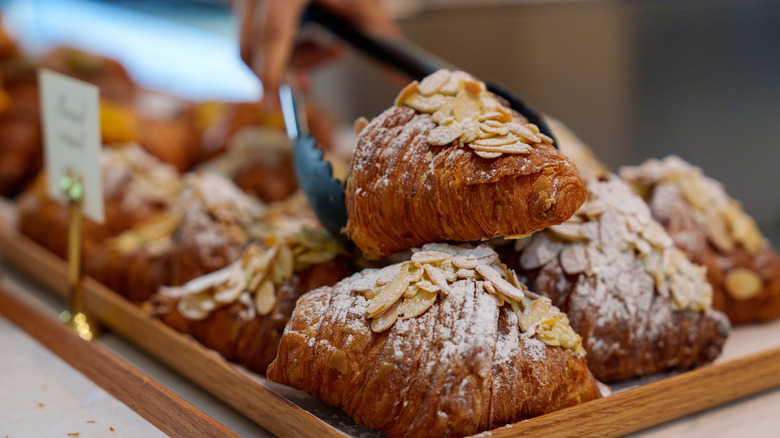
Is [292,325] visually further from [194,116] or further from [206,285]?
[194,116]

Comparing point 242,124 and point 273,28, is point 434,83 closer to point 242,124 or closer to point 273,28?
point 273,28

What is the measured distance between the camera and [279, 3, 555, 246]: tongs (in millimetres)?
1136

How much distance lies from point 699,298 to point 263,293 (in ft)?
2.25

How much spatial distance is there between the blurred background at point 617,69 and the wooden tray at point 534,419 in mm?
1298

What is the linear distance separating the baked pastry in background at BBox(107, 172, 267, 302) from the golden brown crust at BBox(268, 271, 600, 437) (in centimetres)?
54

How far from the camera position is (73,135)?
1.46 m

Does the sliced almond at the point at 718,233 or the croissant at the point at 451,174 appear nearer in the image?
the croissant at the point at 451,174

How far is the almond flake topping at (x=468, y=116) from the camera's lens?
0.95 meters

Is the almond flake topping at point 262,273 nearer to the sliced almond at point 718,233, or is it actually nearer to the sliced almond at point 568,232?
the sliced almond at point 568,232

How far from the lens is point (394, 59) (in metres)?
1.46

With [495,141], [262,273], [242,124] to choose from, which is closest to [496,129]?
[495,141]

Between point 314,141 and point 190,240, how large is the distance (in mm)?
372

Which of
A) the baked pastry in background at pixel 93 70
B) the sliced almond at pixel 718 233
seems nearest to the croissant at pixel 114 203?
the baked pastry in background at pixel 93 70

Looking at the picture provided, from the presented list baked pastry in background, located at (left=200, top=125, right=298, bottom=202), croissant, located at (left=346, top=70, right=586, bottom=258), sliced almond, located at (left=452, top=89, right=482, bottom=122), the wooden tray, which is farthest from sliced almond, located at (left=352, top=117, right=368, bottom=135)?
baked pastry in background, located at (left=200, top=125, right=298, bottom=202)
